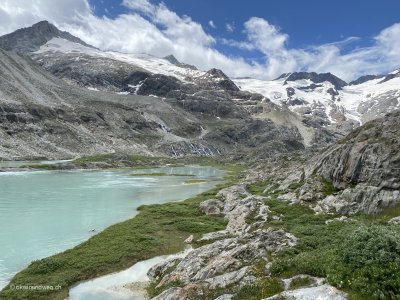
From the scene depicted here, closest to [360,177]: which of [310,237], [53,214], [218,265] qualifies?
[310,237]

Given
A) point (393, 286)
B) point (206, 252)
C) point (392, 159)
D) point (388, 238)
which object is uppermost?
point (392, 159)

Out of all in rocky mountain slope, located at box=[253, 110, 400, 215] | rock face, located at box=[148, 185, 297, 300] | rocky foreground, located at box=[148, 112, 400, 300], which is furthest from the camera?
rocky mountain slope, located at box=[253, 110, 400, 215]

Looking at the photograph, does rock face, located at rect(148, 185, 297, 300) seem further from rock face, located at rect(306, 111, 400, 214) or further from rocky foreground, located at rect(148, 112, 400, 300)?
rock face, located at rect(306, 111, 400, 214)

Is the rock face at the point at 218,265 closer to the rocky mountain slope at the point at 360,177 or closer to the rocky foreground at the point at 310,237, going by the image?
the rocky foreground at the point at 310,237

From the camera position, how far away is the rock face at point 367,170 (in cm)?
4016

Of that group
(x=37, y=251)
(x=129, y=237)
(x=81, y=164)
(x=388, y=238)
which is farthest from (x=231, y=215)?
(x=81, y=164)

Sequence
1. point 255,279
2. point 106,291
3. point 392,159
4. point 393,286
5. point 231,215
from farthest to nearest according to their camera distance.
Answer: point 231,215, point 392,159, point 106,291, point 255,279, point 393,286

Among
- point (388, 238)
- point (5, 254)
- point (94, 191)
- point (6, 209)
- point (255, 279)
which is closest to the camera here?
point (388, 238)

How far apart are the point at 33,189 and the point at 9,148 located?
120225 mm

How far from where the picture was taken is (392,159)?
43.2 metres

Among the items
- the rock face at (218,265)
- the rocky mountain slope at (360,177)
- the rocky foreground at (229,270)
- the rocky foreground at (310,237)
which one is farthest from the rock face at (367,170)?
the rock face at (218,265)

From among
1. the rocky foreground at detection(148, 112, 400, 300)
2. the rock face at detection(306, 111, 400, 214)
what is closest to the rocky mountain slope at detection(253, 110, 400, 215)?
the rock face at detection(306, 111, 400, 214)

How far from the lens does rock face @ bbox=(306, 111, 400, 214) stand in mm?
40156

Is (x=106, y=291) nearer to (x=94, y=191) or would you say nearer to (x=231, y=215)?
(x=231, y=215)
